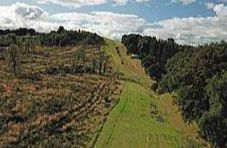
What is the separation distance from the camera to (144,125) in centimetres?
7319

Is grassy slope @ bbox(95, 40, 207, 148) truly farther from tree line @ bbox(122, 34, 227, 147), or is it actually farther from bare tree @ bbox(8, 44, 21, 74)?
bare tree @ bbox(8, 44, 21, 74)

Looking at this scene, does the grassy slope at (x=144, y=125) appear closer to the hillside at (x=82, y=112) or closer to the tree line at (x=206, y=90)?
the hillside at (x=82, y=112)

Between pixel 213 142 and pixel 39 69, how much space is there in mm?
80723

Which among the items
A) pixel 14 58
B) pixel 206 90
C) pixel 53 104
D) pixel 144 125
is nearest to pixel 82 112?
pixel 53 104

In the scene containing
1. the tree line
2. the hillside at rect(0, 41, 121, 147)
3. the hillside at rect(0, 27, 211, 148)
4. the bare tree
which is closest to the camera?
the hillside at rect(0, 41, 121, 147)

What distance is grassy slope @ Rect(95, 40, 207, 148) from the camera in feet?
202

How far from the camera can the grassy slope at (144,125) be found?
61.5 m

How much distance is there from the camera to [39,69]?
135 m

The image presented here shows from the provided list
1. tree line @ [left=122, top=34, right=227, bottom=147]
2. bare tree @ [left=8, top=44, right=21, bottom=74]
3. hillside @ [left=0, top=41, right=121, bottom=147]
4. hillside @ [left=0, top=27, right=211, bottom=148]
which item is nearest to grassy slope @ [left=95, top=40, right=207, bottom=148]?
hillside @ [left=0, top=27, right=211, bottom=148]

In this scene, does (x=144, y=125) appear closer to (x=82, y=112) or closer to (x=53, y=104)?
(x=82, y=112)

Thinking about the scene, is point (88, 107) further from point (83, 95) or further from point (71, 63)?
point (71, 63)

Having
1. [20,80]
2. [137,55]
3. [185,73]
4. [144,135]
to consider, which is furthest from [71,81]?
[137,55]

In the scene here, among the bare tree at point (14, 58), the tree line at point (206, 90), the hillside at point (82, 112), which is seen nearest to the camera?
the hillside at point (82, 112)

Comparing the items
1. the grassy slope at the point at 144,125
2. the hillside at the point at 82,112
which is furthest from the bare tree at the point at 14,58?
the grassy slope at the point at 144,125
